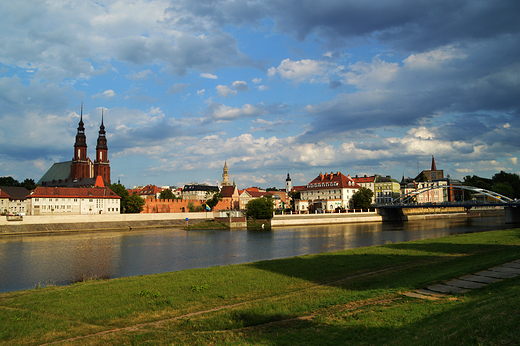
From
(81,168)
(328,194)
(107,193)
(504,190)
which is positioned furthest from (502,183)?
(81,168)

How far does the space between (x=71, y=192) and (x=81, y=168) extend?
34718 millimetres

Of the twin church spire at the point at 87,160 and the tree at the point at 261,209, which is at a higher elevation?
the twin church spire at the point at 87,160

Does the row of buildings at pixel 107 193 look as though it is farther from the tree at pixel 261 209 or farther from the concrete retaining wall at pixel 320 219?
the tree at pixel 261 209

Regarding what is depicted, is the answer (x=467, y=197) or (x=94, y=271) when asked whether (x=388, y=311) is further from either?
(x=467, y=197)

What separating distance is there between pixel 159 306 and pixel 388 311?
8.40 metres

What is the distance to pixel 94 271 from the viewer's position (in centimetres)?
2812

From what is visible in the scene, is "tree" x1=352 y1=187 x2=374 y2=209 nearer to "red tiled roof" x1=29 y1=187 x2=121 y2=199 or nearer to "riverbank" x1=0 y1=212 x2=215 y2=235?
"riverbank" x1=0 y1=212 x2=215 y2=235

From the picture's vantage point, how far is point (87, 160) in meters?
113

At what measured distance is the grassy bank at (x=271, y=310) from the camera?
8688mm

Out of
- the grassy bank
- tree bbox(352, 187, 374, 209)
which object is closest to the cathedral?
tree bbox(352, 187, 374, 209)

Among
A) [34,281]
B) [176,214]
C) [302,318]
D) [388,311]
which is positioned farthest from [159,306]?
[176,214]

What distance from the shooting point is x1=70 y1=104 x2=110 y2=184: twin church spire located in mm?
110625

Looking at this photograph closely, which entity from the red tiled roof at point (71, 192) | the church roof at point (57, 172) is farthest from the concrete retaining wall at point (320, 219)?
the church roof at point (57, 172)

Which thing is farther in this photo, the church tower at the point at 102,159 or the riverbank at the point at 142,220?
the church tower at the point at 102,159
